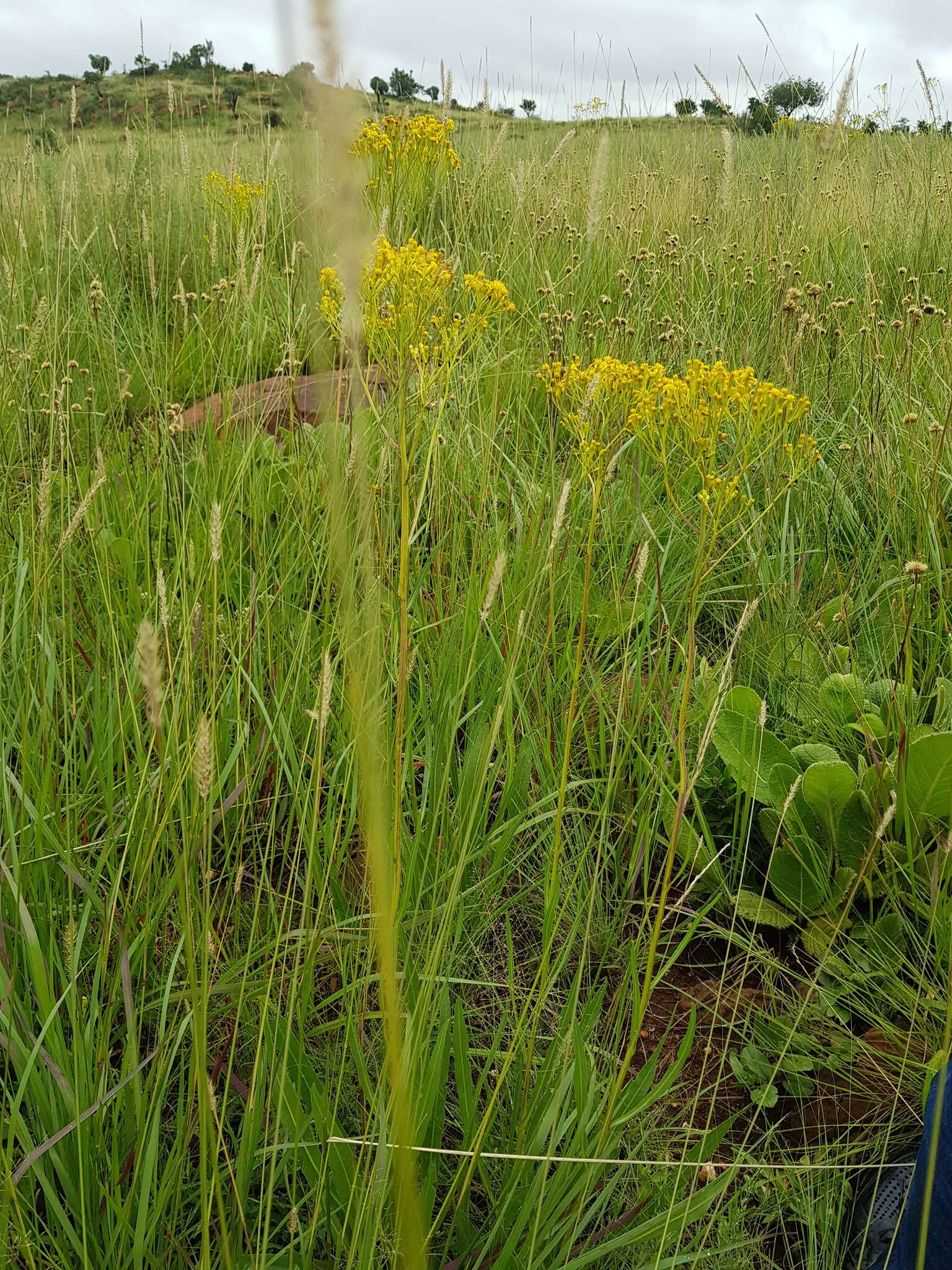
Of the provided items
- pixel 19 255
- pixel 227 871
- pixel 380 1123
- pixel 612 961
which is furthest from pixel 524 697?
pixel 19 255

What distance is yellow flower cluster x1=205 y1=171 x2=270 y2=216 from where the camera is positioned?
3.48 metres

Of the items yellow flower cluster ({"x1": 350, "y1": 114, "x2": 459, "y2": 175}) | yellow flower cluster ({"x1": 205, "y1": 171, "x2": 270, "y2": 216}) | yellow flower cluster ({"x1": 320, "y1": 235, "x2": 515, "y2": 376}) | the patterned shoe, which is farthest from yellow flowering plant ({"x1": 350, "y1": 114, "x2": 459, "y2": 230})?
the patterned shoe

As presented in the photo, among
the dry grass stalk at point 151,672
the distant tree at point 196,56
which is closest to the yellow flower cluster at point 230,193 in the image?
the distant tree at point 196,56

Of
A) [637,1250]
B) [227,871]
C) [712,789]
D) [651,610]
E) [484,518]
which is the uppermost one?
[484,518]

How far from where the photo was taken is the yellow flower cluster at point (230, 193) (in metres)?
3.48

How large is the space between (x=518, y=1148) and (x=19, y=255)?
3.13 metres

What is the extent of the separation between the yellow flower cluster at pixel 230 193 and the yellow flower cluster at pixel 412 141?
0.54 m

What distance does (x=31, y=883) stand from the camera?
1.07m

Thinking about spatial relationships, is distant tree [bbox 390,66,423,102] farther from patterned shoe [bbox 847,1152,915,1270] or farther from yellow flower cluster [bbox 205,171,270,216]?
patterned shoe [bbox 847,1152,915,1270]

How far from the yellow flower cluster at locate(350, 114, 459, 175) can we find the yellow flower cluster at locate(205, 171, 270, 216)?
1.79ft

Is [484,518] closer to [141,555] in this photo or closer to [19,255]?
[141,555]

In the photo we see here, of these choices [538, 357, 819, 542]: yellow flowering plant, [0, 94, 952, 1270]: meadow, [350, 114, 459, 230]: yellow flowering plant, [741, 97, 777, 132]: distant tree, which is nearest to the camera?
[0, 94, 952, 1270]: meadow

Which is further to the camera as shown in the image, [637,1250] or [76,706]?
[76,706]

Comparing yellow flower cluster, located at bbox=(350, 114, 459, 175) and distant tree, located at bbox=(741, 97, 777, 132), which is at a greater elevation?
distant tree, located at bbox=(741, 97, 777, 132)
